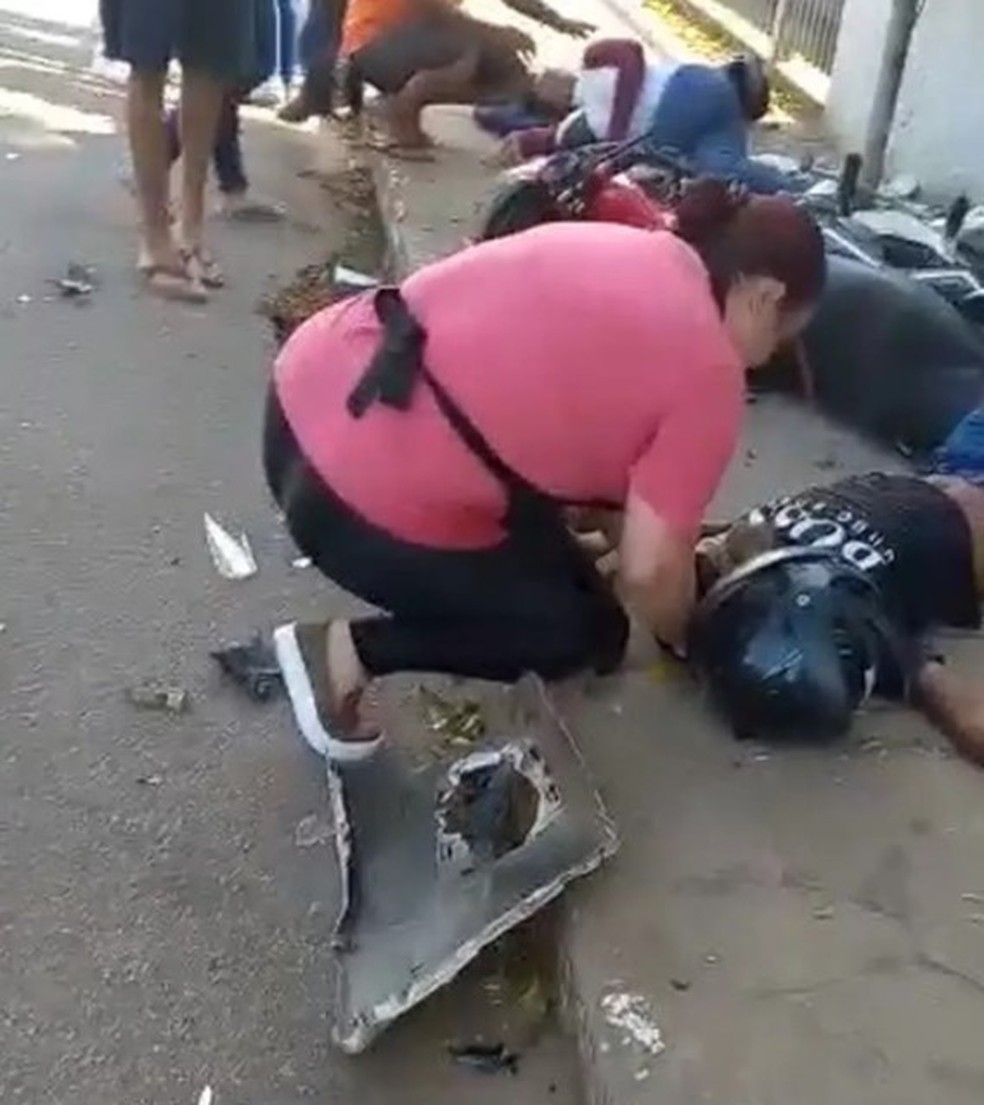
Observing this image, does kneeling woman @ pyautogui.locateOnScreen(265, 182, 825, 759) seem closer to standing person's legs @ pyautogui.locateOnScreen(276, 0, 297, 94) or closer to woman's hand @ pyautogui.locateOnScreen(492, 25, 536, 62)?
standing person's legs @ pyautogui.locateOnScreen(276, 0, 297, 94)

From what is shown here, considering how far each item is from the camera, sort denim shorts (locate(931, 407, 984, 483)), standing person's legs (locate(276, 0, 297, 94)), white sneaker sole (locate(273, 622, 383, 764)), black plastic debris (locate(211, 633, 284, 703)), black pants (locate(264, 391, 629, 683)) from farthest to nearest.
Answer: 1. standing person's legs (locate(276, 0, 297, 94))
2. denim shorts (locate(931, 407, 984, 483))
3. black plastic debris (locate(211, 633, 284, 703))
4. white sneaker sole (locate(273, 622, 383, 764))
5. black pants (locate(264, 391, 629, 683))

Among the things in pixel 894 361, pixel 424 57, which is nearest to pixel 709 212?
pixel 894 361

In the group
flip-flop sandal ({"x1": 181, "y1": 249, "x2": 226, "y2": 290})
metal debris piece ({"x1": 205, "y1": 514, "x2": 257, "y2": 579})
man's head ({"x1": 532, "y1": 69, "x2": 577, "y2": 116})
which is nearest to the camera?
metal debris piece ({"x1": 205, "y1": 514, "x2": 257, "y2": 579})

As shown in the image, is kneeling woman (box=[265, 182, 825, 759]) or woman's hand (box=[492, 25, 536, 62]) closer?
kneeling woman (box=[265, 182, 825, 759])

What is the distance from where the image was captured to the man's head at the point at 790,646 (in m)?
3.59

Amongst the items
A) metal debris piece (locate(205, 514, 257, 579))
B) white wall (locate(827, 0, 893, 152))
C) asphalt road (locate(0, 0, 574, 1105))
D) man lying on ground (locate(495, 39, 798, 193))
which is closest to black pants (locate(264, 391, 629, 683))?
asphalt road (locate(0, 0, 574, 1105))

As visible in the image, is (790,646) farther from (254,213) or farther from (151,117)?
(254,213)

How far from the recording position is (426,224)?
6.68 meters

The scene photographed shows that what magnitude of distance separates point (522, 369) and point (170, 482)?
1794 mm

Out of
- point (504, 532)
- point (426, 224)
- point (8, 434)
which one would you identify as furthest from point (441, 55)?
point (504, 532)

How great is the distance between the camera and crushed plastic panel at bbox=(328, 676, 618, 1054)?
3.15 metres

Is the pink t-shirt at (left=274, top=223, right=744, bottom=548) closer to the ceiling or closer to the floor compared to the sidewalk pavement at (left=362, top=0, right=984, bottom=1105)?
closer to the ceiling

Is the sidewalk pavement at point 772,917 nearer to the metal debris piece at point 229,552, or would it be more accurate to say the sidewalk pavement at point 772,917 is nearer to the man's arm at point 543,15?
the metal debris piece at point 229,552

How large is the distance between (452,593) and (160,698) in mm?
733
